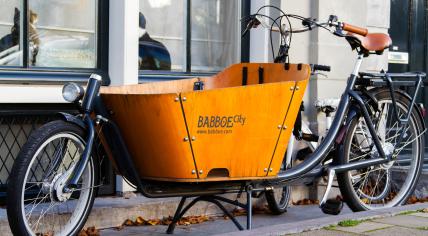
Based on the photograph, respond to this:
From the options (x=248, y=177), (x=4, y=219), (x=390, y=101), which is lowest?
(x=4, y=219)

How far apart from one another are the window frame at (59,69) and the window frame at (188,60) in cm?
37

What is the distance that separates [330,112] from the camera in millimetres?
6648

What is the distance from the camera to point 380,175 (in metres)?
5.80

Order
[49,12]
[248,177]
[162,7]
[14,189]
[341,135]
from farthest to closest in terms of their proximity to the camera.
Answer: [162,7], [49,12], [341,135], [248,177], [14,189]

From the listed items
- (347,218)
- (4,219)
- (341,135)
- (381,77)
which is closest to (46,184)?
(4,219)

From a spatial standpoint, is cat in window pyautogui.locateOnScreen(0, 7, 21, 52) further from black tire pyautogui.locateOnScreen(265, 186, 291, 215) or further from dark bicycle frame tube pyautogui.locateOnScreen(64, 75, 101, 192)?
black tire pyautogui.locateOnScreen(265, 186, 291, 215)

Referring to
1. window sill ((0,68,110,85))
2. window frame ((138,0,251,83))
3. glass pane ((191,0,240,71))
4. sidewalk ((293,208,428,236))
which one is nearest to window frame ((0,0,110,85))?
window sill ((0,68,110,85))

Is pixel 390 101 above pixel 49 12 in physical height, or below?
below

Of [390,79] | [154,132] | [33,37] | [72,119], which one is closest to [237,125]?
[154,132]

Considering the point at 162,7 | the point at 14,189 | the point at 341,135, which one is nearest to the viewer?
the point at 14,189

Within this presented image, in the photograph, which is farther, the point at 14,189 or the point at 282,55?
the point at 282,55

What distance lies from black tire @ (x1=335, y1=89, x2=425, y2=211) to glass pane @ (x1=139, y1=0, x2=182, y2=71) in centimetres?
188

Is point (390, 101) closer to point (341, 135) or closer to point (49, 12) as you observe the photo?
point (341, 135)

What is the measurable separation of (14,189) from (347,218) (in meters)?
2.11
